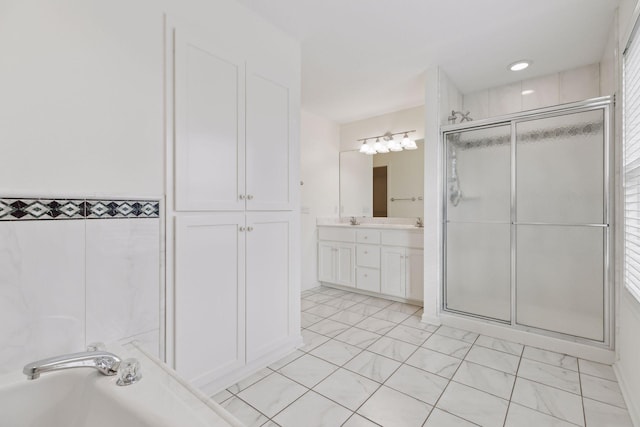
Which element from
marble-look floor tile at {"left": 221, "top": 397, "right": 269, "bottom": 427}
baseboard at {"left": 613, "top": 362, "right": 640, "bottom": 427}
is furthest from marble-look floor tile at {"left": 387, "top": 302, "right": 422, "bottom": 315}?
marble-look floor tile at {"left": 221, "top": 397, "right": 269, "bottom": 427}

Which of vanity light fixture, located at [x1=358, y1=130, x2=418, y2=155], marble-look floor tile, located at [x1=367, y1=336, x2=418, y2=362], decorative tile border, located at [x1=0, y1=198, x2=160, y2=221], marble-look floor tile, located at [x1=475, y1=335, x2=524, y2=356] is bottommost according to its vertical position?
marble-look floor tile, located at [x1=475, y1=335, x2=524, y2=356]

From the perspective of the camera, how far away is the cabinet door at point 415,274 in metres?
3.24

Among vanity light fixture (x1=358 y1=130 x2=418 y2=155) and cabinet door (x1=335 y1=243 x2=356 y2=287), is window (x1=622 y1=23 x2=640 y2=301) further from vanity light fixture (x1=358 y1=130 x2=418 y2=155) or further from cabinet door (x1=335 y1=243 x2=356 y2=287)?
cabinet door (x1=335 y1=243 x2=356 y2=287)

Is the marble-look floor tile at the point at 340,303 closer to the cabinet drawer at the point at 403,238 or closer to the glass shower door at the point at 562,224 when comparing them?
the cabinet drawer at the point at 403,238

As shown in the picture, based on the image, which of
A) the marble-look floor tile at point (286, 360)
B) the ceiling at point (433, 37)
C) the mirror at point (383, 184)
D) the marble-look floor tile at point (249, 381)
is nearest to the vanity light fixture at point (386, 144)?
the mirror at point (383, 184)

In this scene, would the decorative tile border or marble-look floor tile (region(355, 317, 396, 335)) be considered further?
marble-look floor tile (region(355, 317, 396, 335))

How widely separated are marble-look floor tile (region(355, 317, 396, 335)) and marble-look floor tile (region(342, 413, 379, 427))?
44.1 inches

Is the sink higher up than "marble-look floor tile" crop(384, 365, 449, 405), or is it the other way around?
the sink

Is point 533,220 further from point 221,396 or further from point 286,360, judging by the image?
point 221,396

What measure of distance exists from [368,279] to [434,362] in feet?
5.22

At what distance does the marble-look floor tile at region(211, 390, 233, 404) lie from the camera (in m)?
1.68

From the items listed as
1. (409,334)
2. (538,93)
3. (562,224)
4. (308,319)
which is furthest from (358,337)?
(538,93)

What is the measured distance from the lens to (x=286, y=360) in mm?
2133

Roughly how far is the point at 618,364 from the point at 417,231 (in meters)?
1.76
